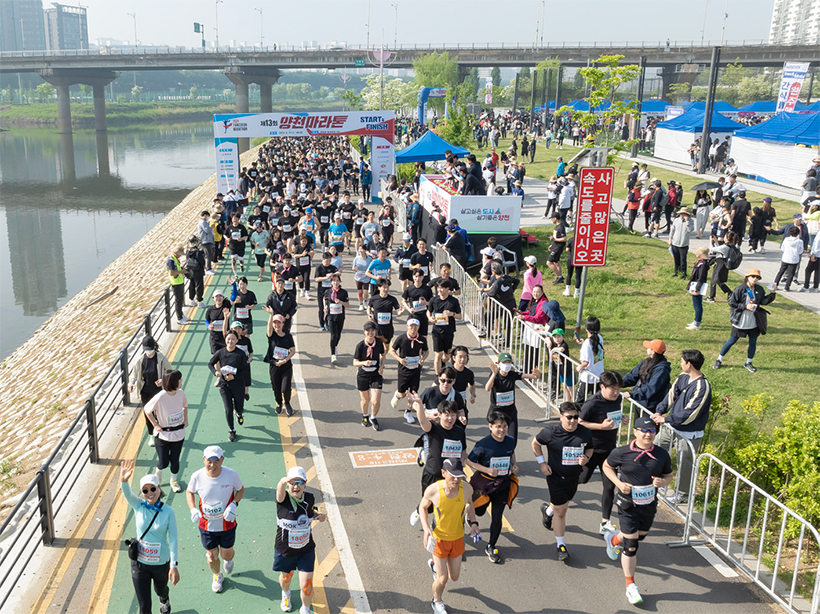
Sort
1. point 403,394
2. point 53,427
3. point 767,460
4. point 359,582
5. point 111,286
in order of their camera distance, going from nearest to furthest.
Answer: point 359,582 < point 767,460 < point 403,394 < point 53,427 < point 111,286

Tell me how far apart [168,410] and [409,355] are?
3.34m

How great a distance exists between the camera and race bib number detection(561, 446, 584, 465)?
22.8 ft

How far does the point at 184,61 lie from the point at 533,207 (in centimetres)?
8057

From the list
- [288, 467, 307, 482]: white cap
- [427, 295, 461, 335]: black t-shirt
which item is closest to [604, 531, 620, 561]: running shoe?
[288, 467, 307, 482]: white cap

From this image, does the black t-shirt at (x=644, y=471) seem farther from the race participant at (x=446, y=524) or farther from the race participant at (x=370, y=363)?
the race participant at (x=370, y=363)

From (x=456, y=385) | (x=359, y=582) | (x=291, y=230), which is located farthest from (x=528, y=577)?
(x=291, y=230)

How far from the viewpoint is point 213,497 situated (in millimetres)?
6426

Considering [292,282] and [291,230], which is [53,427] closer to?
[292,282]

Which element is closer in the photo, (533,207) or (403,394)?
(403,394)

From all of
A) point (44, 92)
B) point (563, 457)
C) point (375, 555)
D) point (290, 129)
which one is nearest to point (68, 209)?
point (290, 129)

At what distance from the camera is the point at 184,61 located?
95.1 m

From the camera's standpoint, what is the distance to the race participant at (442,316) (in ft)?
37.4

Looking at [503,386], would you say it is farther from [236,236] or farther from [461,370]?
[236,236]

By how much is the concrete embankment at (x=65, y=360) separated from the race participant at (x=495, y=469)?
6763 mm
